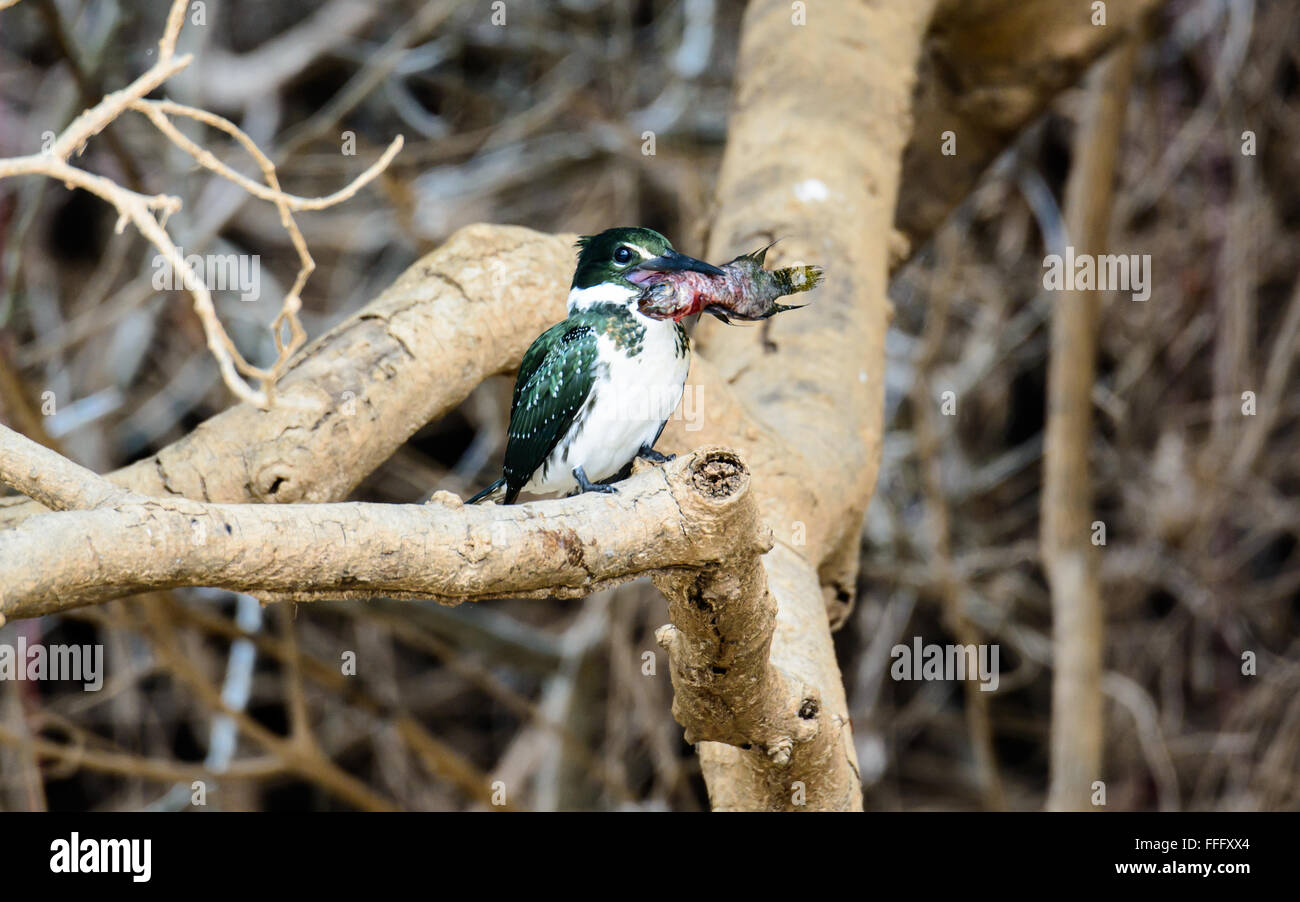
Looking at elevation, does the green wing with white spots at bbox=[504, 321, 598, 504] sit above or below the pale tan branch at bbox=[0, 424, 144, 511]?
above

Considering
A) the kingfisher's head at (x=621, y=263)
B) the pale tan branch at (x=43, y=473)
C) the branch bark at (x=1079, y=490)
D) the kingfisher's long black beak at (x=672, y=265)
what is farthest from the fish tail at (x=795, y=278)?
the branch bark at (x=1079, y=490)

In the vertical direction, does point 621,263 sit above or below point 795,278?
above

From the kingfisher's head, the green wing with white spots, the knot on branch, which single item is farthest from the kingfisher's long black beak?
the knot on branch

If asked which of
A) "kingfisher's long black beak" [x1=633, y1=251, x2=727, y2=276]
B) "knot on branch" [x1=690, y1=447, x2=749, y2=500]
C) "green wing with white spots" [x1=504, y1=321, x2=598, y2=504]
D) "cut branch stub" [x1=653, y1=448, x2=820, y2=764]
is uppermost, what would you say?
"kingfisher's long black beak" [x1=633, y1=251, x2=727, y2=276]

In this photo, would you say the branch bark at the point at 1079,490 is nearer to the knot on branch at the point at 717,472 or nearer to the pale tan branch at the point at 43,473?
the knot on branch at the point at 717,472

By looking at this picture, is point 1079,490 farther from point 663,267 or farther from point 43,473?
point 43,473

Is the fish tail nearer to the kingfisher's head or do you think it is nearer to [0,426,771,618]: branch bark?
the kingfisher's head

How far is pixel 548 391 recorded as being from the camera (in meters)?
1.89

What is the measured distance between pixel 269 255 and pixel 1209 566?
10.3 ft

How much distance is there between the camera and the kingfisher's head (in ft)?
5.95

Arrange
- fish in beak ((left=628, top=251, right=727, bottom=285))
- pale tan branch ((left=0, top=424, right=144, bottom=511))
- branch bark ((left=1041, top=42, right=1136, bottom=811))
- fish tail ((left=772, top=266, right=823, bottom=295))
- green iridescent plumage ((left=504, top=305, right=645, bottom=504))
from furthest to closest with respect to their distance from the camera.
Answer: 1. branch bark ((left=1041, top=42, right=1136, bottom=811))
2. green iridescent plumage ((left=504, top=305, right=645, bottom=504))
3. fish in beak ((left=628, top=251, right=727, bottom=285))
4. fish tail ((left=772, top=266, right=823, bottom=295))
5. pale tan branch ((left=0, top=424, right=144, bottom=511))

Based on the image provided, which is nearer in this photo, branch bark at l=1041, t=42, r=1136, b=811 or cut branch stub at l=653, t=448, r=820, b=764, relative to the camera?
cut branch stub at l=653, t=448, r=820, b=764

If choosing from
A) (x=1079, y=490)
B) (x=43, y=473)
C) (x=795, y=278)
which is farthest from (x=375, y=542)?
(x=1079, y=490)

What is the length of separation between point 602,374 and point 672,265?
0.60ft
